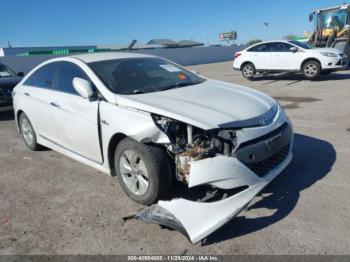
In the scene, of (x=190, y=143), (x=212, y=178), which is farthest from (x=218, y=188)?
(x=190, y=143)

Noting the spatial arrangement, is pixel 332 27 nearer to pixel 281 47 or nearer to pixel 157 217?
pixel 281 47

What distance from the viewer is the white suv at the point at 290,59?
1245 cm

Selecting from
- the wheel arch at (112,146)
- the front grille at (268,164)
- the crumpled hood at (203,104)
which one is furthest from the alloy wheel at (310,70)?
the wheel arch at (112,146)

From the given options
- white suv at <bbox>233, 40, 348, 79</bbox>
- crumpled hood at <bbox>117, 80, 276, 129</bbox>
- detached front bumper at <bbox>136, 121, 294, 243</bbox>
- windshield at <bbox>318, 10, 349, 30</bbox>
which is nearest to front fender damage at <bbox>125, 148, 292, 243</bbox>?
detached front bumper at <bbox>136, 121, 294, 243</bbox>

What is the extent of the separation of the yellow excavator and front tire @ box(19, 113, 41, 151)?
1423cm

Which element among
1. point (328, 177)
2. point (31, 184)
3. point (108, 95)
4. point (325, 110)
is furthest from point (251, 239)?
point (325, 110)

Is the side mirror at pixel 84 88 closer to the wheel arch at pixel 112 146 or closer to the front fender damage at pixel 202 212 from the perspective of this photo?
the wheel arch at pixel 112 146

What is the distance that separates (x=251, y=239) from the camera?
2.93 meters

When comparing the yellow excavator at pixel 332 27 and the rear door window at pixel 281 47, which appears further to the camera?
the yellow excavator at pixel 332 27

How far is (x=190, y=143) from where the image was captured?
10.4ft

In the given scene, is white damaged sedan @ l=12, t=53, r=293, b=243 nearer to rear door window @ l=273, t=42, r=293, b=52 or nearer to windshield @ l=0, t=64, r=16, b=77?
windshield @ l=0, t=64, r=16, b=77

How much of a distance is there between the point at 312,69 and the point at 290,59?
3.06ft

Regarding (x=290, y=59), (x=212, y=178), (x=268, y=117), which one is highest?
(x=290, y=59)

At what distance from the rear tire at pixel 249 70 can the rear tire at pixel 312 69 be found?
225 cm
